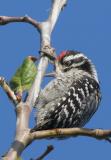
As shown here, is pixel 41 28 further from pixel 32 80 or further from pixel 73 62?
pixel 73 62

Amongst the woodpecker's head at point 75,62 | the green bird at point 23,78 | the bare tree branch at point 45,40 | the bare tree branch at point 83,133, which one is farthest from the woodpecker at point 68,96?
the bare tree branch at point 83,133

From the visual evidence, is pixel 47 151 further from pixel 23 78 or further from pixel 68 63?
pixel 68 63

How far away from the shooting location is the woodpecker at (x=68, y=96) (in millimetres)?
4762

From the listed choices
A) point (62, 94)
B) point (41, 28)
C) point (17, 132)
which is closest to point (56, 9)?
point (41, 28)

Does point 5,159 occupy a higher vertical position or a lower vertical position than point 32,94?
lower

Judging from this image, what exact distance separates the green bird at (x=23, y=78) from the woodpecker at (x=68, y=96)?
1110 millimetres

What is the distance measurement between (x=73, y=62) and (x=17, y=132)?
351 cm

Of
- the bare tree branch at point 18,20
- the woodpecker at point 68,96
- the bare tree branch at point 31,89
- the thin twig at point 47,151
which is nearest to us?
the bare tree branch at point 31,89

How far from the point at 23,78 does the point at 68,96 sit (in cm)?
195

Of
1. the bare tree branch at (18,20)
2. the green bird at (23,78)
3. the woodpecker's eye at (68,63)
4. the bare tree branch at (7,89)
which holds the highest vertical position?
the woodpecker's eye at (68,63)

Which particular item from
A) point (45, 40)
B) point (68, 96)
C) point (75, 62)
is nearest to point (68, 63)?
point (75, 62)

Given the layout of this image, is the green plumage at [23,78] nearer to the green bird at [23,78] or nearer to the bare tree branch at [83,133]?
the green bird at [23,78]

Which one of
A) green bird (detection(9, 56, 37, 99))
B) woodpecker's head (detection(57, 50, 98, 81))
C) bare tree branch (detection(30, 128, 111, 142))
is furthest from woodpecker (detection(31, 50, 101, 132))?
bare tree branch (detection(30, 128, 111, 142))

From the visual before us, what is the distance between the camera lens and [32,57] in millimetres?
3400
